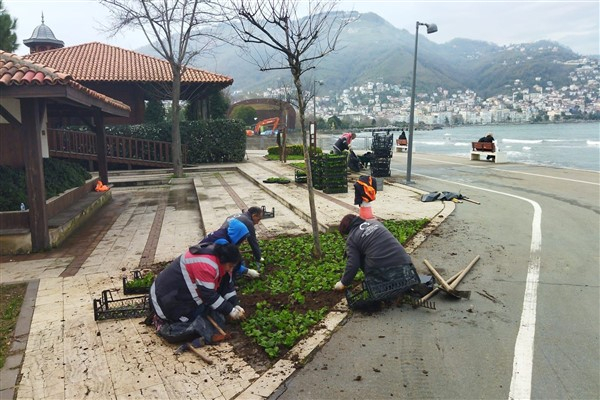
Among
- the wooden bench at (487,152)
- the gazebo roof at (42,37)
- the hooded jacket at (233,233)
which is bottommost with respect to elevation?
the hooded jacket at (233,233)

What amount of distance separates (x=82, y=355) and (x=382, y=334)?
3.00 meters

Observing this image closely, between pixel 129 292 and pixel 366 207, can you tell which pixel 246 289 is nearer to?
pixel 129 292

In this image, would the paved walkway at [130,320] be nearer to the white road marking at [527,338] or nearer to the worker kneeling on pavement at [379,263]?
the worker kneeling on pavement at [379,263]

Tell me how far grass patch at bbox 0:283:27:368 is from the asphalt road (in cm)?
313

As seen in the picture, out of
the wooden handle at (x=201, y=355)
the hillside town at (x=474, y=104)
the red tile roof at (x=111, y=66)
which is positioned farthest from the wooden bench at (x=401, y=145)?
the hillside town at (x=474, y=104)

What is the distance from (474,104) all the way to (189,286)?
7291 inches

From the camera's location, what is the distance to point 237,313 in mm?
4801

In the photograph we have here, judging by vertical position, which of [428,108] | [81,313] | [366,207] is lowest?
[81,313]

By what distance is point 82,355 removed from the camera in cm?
434

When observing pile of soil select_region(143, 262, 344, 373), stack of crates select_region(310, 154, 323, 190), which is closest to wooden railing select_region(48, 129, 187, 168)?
stack of crates select_region(310, 154, 323, 190)

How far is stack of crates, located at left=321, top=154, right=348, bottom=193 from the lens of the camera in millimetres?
12953

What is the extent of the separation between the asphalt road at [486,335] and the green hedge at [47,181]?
25.4 feet

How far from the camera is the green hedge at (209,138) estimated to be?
2409cm

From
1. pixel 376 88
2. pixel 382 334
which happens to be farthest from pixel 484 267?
pixel 376 88
